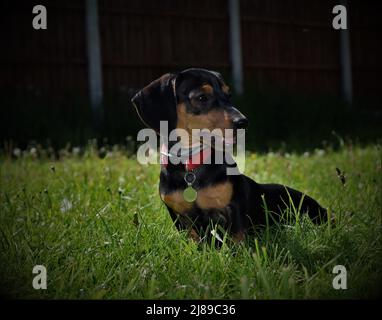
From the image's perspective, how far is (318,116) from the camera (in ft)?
17.9

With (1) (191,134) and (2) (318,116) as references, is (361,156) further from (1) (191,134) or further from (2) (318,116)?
(1) (191,134)

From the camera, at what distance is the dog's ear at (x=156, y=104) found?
2.37 m

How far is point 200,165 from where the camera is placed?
2393 millimetres

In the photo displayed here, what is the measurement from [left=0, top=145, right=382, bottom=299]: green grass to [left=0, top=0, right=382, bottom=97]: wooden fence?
1156mm

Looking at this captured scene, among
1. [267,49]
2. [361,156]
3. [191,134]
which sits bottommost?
[361,156]

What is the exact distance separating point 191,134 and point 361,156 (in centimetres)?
311

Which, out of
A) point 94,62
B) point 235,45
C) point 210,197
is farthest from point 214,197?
point 235,45

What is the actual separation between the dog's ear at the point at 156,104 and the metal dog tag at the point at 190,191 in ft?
0.85

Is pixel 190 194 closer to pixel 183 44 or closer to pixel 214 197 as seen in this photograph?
pixel 214 197

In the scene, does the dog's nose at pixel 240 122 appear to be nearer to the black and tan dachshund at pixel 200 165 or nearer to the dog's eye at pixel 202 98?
the black and tan dachshund at pixel 200 165

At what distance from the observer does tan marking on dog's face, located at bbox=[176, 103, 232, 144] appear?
235 cm

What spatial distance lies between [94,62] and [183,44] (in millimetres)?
1000
